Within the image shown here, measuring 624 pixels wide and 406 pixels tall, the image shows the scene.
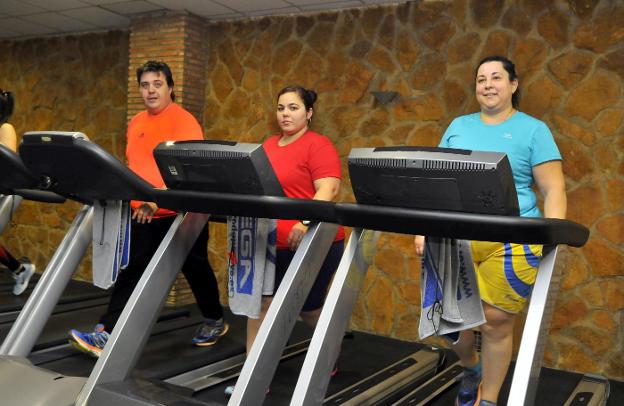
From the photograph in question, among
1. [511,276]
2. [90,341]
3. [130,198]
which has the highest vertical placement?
[130,198]

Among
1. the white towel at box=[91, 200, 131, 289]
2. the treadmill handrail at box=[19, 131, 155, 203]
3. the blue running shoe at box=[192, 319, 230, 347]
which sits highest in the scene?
the treadmill handrail at box=[19, 131, 155, 203]

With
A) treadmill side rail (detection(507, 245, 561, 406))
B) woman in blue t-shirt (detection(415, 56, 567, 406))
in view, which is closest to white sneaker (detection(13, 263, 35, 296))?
woman in blue t-shirt (detection(415, 56, 567, 406))

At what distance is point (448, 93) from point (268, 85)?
5.39 ft

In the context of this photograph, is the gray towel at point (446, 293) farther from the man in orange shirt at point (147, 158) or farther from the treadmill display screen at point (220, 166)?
the man in orange shirt at point (147, 158)

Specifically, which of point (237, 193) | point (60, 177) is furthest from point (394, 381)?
point (60, 177)

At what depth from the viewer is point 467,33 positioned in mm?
4305

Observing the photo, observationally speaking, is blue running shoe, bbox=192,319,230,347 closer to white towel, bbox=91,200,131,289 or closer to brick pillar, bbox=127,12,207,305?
brick pillar, bbox=127,12,207,305

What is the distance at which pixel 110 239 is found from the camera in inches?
94.3

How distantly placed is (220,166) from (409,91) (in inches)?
113

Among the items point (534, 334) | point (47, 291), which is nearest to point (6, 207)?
point (47, 291)

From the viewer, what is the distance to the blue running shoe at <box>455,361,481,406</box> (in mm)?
2678

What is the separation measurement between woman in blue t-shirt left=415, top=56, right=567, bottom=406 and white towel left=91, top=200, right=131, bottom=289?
3.96ft

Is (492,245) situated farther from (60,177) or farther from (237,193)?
(60,177)

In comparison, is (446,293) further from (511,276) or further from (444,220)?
(511,276)
